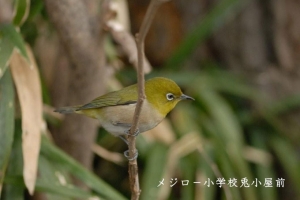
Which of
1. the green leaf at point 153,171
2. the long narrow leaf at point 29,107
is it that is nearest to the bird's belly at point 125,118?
the long narrow leaf at point 29,107

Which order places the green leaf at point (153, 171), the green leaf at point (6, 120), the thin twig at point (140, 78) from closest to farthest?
1. the thin twig at point (140, 78)
2. the green leaf at point (6, 120)
3. the green leaf at point (153, 171)

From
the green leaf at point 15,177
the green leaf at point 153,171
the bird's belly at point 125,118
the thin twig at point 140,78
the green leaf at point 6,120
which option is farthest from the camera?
the green leaf at point 153,171

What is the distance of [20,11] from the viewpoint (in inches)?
93.0

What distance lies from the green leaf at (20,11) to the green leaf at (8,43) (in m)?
0.05

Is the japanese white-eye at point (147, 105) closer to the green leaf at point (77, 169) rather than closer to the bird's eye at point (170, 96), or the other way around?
the bird's eye at point (170, 96)

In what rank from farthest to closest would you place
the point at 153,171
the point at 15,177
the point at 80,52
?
the point at 153,171 < the point at 80,52 < the point at 15,177

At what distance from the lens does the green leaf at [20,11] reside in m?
2.33

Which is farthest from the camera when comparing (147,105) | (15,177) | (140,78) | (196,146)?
(196,146)

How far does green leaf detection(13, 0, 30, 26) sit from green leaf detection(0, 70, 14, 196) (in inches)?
9.3

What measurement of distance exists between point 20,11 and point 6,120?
1.60 feet

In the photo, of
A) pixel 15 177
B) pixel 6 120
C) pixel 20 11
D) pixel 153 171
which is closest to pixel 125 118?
pixel 6 120

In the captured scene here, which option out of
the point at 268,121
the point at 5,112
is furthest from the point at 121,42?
the point at 268,121

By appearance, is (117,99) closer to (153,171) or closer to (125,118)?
(125,118)

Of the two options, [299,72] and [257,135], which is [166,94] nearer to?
[257,135]
